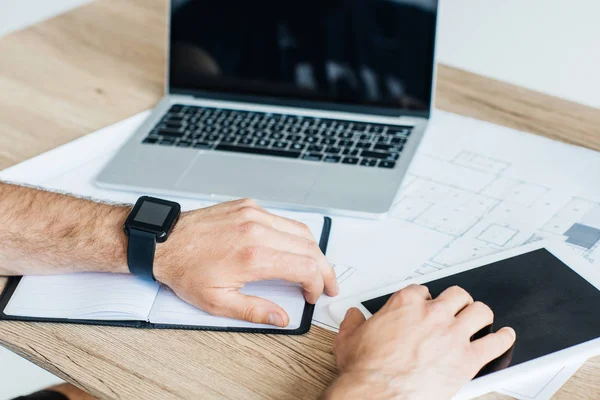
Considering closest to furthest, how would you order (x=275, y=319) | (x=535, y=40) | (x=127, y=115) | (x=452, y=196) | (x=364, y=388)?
(x=364, y=388) → (x=275, y=319) → (x=452, y=196) → (x=127, y=115) → (x=535, y=40)

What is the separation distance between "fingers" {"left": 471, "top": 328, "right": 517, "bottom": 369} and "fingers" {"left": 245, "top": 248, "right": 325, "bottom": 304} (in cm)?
19

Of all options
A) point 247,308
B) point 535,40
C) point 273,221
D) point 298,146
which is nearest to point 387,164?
point 298,146

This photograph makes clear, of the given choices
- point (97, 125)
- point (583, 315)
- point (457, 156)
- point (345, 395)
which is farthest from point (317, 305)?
point (97, 125)

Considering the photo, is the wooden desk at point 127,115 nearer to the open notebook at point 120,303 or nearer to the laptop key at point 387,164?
the open notebook at point 120,303

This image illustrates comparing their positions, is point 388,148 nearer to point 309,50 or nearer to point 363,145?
point 363,145

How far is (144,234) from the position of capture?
0.92 m

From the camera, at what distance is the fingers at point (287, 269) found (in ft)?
2.87

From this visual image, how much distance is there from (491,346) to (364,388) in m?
0.14

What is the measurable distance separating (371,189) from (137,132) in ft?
1.28

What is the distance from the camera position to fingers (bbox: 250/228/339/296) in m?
0.89

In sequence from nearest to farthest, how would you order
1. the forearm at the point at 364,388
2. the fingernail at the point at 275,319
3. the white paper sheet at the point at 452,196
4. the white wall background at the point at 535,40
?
the forearm at the point at 364,388
the fingernail at the point at 275,319
the white paper sheet at the point at 452,196
the white wall background at the point at 535,40

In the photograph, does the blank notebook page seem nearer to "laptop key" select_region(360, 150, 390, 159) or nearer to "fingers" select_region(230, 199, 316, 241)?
"fingers" select_region(230, 199, 316, 241)

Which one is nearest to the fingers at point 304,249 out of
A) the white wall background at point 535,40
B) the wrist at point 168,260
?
the wrist at point 168,260

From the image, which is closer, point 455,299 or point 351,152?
point 455,299
